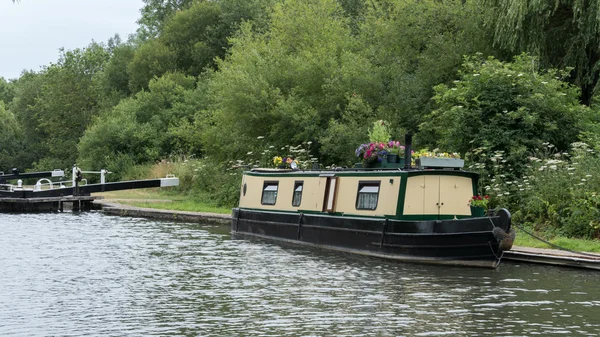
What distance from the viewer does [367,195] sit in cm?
1723

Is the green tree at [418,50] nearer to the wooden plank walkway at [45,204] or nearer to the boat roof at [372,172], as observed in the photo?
the boat roof at [372,172]

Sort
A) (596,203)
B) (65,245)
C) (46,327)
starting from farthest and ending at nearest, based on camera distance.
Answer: (65,245)
(596,203)
(46,327)

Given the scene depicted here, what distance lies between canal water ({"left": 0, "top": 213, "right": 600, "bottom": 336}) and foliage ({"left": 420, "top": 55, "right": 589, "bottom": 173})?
5312 mm

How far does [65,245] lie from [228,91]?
38.5 feet

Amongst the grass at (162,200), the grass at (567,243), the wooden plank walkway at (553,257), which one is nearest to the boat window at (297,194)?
the grass at (567,243)

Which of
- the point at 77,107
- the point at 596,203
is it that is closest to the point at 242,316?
the point at 596,203

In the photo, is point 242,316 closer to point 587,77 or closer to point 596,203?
point 596,203

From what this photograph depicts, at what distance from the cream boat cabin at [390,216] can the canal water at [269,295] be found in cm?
40

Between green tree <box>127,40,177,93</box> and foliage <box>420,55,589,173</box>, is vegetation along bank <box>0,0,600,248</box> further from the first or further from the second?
green tree <box>127,40,177,93</box>

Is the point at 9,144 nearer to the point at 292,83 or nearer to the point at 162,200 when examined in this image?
the point at 162,200

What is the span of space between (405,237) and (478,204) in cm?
167

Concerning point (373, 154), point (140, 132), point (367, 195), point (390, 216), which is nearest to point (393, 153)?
point (373, 154)

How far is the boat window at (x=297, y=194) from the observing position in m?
19.5

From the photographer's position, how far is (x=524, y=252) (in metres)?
15.3
